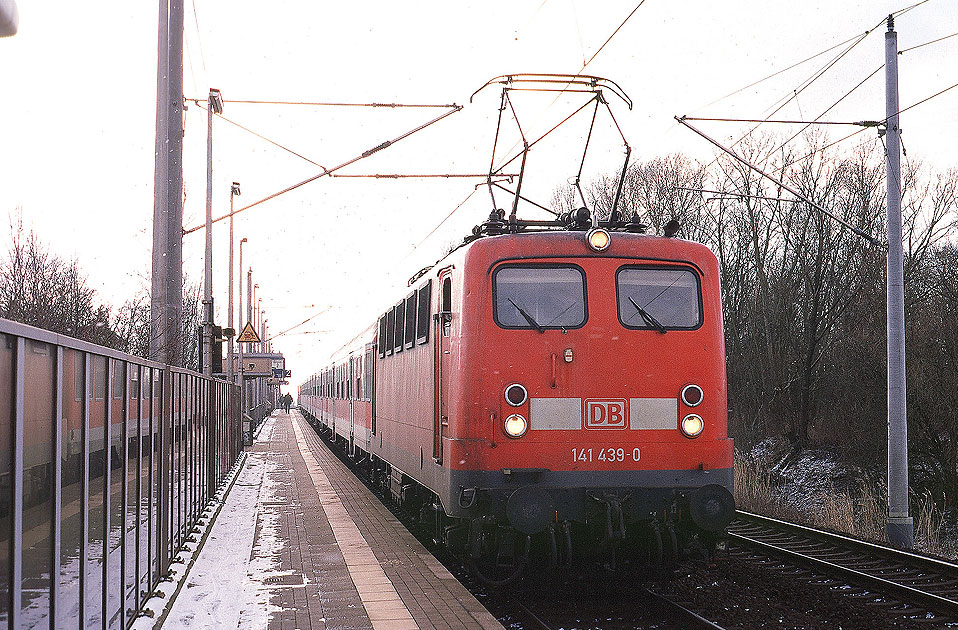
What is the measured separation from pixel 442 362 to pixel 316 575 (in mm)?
2281

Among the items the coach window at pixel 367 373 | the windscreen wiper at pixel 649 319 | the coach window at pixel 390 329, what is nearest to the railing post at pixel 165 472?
the windscreen wiper at pixel 649 319

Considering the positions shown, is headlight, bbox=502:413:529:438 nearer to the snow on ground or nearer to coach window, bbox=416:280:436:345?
the snow on ground

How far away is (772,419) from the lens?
1341 inches

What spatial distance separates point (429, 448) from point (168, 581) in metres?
2.67

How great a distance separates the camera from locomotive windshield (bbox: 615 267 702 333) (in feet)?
27.6

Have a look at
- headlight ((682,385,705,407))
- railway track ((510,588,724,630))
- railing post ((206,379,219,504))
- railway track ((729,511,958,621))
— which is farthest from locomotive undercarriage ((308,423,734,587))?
railing post ((206,379,219,504))

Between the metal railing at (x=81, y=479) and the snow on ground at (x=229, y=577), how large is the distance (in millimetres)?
295

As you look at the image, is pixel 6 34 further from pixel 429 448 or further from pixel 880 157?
pixel 880 157

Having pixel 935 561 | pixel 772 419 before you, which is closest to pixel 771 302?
pixel 772 419

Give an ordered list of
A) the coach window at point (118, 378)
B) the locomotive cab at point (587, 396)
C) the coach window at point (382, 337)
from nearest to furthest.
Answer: the coach window at point (118, 378), the locomotive cab at point (587, 396), the coach window at point (382, 337)

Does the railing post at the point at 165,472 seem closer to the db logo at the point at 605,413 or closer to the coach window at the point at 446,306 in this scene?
the coach window at the point at 446,306

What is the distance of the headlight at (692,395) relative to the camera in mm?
8250

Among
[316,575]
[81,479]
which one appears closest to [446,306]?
[316,575]

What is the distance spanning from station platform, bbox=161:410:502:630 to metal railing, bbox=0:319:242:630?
1.82 ft
